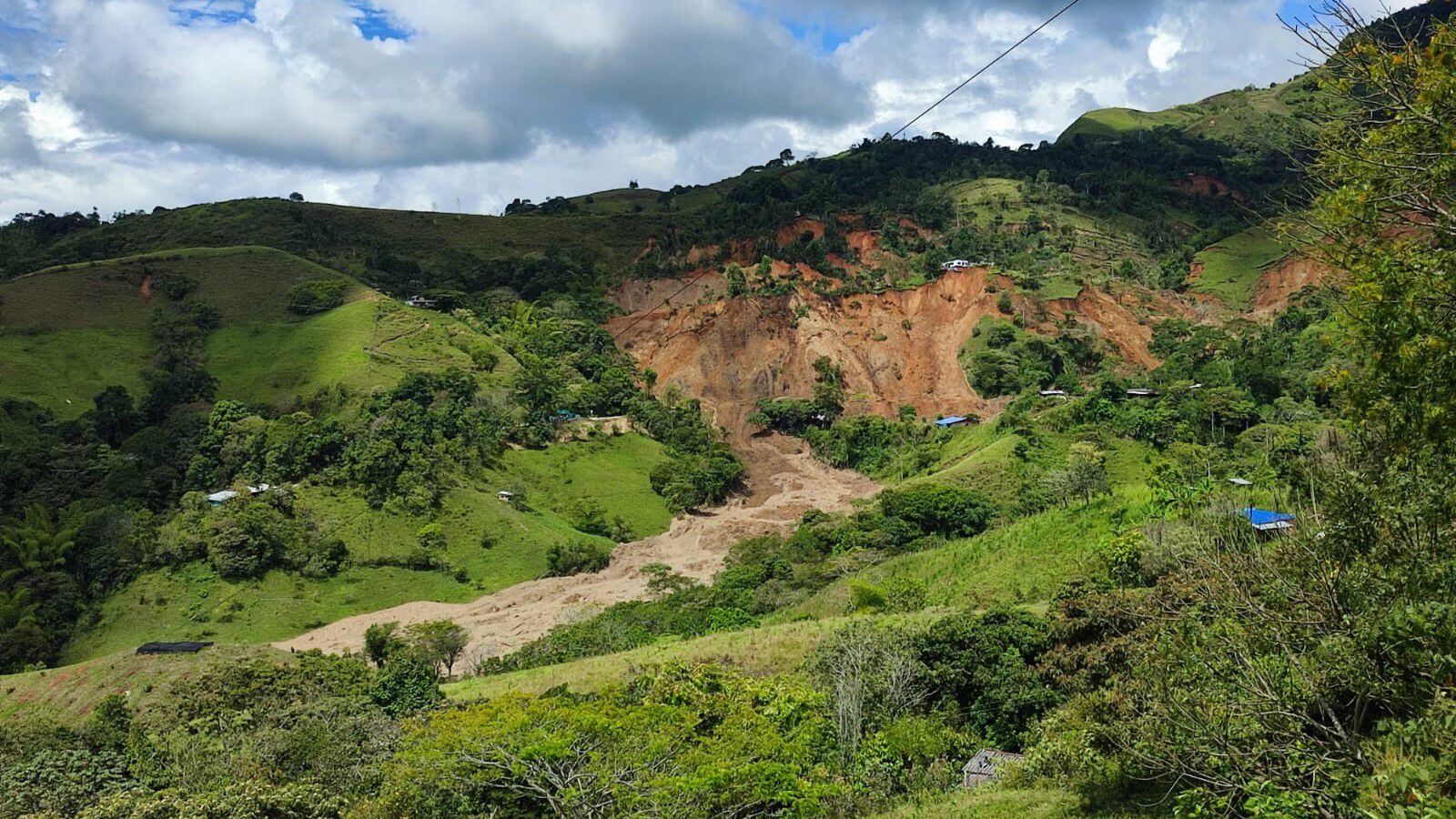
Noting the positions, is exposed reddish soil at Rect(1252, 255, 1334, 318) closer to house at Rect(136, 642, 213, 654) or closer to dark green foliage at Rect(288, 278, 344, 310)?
dark green foliage at Rect(288, 278, 344, 310)

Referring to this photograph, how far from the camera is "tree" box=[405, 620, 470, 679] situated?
35688 millimetres

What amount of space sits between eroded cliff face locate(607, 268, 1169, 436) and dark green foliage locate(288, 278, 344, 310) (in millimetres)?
26413

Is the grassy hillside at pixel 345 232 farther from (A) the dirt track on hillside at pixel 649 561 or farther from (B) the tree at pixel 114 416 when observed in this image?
(A) the dirt track on hillside at pixel 649 561

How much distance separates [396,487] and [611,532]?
13.0 meters

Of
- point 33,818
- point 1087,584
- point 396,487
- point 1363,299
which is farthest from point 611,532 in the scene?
point 1363,299

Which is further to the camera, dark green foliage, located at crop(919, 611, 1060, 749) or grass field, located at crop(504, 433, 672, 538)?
grass field, located at crop(504, 433, 672, 538)

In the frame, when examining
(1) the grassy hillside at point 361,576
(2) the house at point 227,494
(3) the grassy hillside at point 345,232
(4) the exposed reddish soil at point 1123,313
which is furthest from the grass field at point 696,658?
(3) the grassy hillside at point 345,232

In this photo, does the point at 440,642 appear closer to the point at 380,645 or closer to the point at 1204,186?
the point at 380,645

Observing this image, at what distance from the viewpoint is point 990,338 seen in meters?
74.8

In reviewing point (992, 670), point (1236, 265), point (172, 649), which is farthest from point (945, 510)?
point (1236, 265)

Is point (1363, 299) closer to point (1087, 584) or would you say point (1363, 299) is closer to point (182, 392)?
point (1087, 584)

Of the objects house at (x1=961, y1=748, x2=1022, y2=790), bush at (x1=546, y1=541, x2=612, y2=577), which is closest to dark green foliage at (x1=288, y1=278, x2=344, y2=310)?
bush at (x1=546, y1=541, x2=612, y2=577)

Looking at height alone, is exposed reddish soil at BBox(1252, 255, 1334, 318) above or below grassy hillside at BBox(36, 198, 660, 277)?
below

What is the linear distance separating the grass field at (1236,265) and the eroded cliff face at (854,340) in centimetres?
924
